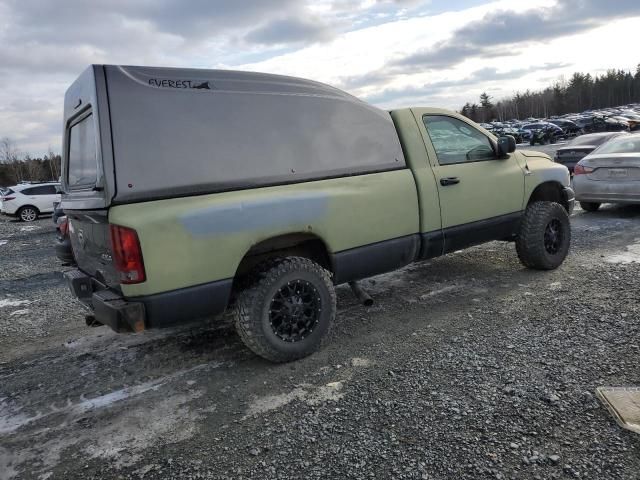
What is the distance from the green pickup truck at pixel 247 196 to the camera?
10.4ft

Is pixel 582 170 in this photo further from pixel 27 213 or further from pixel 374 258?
pixel 27 213

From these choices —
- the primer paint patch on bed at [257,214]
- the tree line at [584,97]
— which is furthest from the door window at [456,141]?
the tree line at [584,97]

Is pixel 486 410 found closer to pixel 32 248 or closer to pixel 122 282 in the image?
pixel 122 282

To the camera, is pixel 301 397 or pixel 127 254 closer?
pixel 127 254

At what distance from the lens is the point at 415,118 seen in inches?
187

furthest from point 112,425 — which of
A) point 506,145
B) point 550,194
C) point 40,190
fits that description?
point 40,190

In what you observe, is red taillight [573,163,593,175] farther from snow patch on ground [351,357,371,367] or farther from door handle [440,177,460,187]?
snow patch on ground [351,357,371,367]

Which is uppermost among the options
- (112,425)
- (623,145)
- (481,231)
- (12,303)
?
(623,145)

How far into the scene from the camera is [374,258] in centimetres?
428

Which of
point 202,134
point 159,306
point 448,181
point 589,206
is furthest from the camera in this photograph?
point 589,206

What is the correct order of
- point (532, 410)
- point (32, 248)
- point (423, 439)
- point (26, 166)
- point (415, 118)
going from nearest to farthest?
point (423, 439) < point (532, 410) < point (415, 118) < point (32, 248) < point (26, 166)

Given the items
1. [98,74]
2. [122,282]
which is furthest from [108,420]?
[98,74]

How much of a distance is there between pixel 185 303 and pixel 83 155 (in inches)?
59.0

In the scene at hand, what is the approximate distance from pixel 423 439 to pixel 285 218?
181 cm
